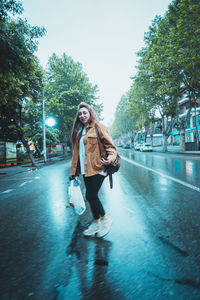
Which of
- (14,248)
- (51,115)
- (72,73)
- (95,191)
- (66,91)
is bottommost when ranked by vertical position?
(14,248)

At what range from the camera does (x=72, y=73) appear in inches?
1151

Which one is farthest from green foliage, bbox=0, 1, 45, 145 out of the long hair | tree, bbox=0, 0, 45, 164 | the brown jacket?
the brown jacket

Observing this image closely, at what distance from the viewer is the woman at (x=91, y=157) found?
2648mm

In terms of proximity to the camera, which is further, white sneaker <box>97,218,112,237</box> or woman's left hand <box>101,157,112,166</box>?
white sneaker <box>97,218,112,237</box>

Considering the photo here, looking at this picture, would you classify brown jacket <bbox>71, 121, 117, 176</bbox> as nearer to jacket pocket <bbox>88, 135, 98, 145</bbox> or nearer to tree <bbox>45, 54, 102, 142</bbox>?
jacket pocket <bbox>88, 135, 98, 145</bbox>

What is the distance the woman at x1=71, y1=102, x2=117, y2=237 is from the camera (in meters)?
2.65

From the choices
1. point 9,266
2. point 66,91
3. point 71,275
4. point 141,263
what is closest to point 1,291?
point 9,266

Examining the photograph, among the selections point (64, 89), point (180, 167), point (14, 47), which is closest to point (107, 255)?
point (14, 47)

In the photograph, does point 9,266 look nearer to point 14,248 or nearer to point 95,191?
point 14,248

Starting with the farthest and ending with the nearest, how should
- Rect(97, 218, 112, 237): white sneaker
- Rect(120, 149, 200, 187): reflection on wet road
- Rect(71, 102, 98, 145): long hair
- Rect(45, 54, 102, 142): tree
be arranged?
Rect(45, 54, 102, 142): tree → Rect(120, 149, 200, 187): reflection on wet road → Rect(71, 102, 98, 145): long hair → Rect(97, 218, 112, 237): white sneaker

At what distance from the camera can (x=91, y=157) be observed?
8.75 feet

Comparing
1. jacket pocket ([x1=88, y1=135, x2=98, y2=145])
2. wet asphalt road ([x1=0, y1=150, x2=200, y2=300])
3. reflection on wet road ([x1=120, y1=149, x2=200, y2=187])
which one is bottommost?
wet asphalt road ([x1=0, y1=150, x2=200, y2=300])

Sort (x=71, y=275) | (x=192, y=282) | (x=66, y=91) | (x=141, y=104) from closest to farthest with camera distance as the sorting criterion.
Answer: (x=192, y=282) → (x=71, y=275) → (x=66, y=91) → (x=141, y=104)

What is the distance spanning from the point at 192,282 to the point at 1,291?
1.75m
